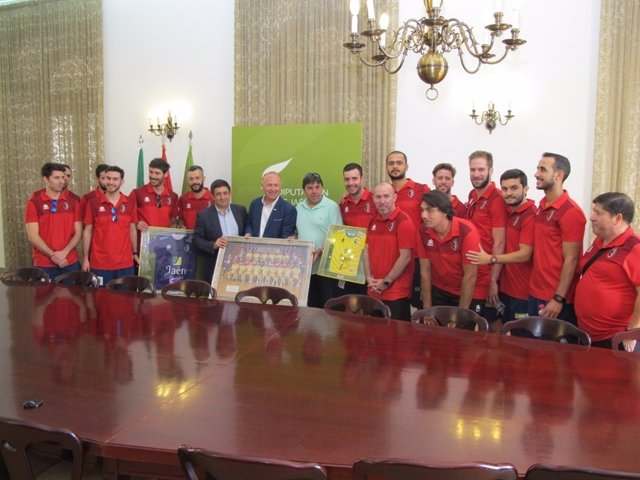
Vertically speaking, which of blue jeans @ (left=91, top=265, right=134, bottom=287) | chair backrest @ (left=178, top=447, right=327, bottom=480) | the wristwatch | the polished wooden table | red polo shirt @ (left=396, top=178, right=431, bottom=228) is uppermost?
red polo shirt @ (left=396, top=178, right=431, bottom=228)

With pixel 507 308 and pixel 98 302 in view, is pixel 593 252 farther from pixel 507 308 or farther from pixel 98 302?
pixel 98 302

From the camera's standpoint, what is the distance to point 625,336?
303 cm

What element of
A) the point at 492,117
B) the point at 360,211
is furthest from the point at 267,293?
the point at 492,117

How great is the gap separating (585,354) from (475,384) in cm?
87

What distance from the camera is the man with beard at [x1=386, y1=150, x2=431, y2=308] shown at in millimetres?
5070

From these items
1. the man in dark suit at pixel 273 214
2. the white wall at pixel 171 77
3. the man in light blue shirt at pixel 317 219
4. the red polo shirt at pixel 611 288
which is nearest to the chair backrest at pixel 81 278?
the man in dark suit at pixel 273 214

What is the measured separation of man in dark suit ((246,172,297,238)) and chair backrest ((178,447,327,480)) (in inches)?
144

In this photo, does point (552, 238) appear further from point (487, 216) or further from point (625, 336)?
point (625, 336)

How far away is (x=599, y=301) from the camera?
132 inches

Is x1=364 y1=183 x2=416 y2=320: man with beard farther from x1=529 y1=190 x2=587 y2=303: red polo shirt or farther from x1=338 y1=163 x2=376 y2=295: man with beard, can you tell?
x1=529 y1=190 x2=587 y2=303: red polo shirt

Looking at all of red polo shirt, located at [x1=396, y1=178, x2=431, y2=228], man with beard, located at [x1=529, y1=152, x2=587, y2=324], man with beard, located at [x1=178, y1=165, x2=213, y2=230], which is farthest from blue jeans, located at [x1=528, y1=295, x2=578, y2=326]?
man with beard, located at [x1=178, y1=165, x2=213, y2=230]

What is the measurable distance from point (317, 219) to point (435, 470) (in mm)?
3724

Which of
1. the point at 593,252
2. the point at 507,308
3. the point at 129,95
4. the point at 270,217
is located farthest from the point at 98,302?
the point at 129,95

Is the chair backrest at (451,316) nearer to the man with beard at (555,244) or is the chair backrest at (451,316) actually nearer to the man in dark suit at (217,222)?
the man with beard at (555,244)
